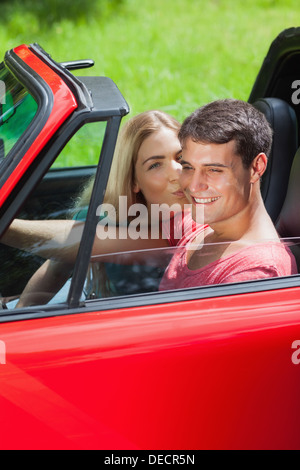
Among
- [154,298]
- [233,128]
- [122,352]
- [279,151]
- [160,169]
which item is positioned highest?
[279,151]

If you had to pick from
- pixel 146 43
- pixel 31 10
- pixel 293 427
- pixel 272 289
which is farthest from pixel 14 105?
pixel 31 10

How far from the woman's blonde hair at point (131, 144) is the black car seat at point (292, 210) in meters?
0.44

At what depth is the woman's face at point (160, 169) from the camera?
2.23 meters

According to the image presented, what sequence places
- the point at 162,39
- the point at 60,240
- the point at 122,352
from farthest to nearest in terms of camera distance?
the point at 162,39, the point at 60,240, the point at 122,352

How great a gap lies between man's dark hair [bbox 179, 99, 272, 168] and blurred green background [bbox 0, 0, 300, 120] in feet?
11.3

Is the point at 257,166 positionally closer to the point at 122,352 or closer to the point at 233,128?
the point at 233,128

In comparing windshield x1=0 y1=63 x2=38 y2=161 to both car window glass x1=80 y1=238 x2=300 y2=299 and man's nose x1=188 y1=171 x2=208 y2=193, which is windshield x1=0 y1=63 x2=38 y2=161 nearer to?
car window glass x1=80 y1=238 x2=300 y2=299

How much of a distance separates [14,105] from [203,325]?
2.74ft

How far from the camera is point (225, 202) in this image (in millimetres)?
1913

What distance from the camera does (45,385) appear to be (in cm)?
160

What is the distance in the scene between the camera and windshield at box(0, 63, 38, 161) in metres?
1.79

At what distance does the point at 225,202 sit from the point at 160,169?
1.32 ft

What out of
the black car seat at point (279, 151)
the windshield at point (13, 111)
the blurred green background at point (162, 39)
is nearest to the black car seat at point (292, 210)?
the black car seat at point (279, 151)

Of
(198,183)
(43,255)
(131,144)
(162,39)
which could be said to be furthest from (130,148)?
(162,39)
